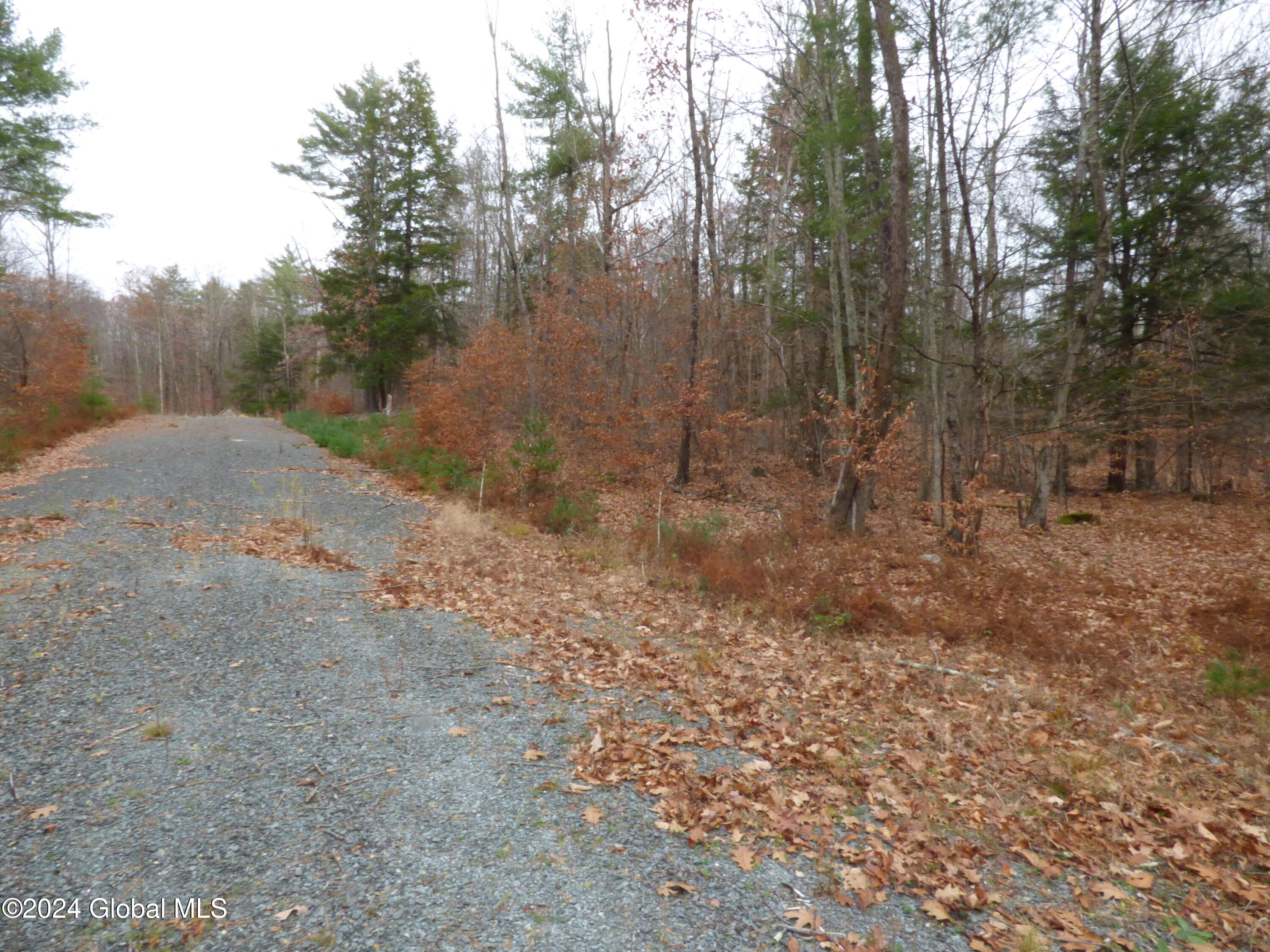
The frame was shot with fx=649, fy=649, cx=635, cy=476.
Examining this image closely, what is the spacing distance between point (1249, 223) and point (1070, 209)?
131 inches

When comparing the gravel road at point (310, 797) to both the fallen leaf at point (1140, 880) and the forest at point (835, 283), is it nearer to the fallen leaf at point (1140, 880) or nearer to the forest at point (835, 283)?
the fallen leaf at point (1140, 880)

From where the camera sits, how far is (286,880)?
2984 mm

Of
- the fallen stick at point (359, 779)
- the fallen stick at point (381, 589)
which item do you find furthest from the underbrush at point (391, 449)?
the fallen stick at point (359, 779)

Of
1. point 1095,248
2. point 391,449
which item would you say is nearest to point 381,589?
point 391,449

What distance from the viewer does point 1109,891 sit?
3.16 meters

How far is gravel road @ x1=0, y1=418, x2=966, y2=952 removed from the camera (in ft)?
9.23

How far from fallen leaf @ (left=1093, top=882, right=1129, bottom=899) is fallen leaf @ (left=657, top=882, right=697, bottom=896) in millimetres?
1978

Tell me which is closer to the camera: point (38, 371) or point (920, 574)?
point (920, 574)

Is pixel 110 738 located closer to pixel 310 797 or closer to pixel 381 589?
pixel 310 797

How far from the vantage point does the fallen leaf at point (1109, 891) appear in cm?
313

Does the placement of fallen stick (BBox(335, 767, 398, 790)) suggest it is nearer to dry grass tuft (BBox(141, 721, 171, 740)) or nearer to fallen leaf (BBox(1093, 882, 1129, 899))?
dry grass tuft (BBox(141, 721, 171, 740))

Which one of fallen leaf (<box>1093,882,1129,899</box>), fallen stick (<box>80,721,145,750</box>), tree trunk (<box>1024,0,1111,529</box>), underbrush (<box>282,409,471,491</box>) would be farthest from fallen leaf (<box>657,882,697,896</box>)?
underbrush (<box>282,409,471,491</box>)

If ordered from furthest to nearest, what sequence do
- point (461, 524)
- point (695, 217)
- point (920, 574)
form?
point (695, 217), point (461, 524), point (920, 574)

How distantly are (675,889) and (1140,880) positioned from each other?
7.66 ft
